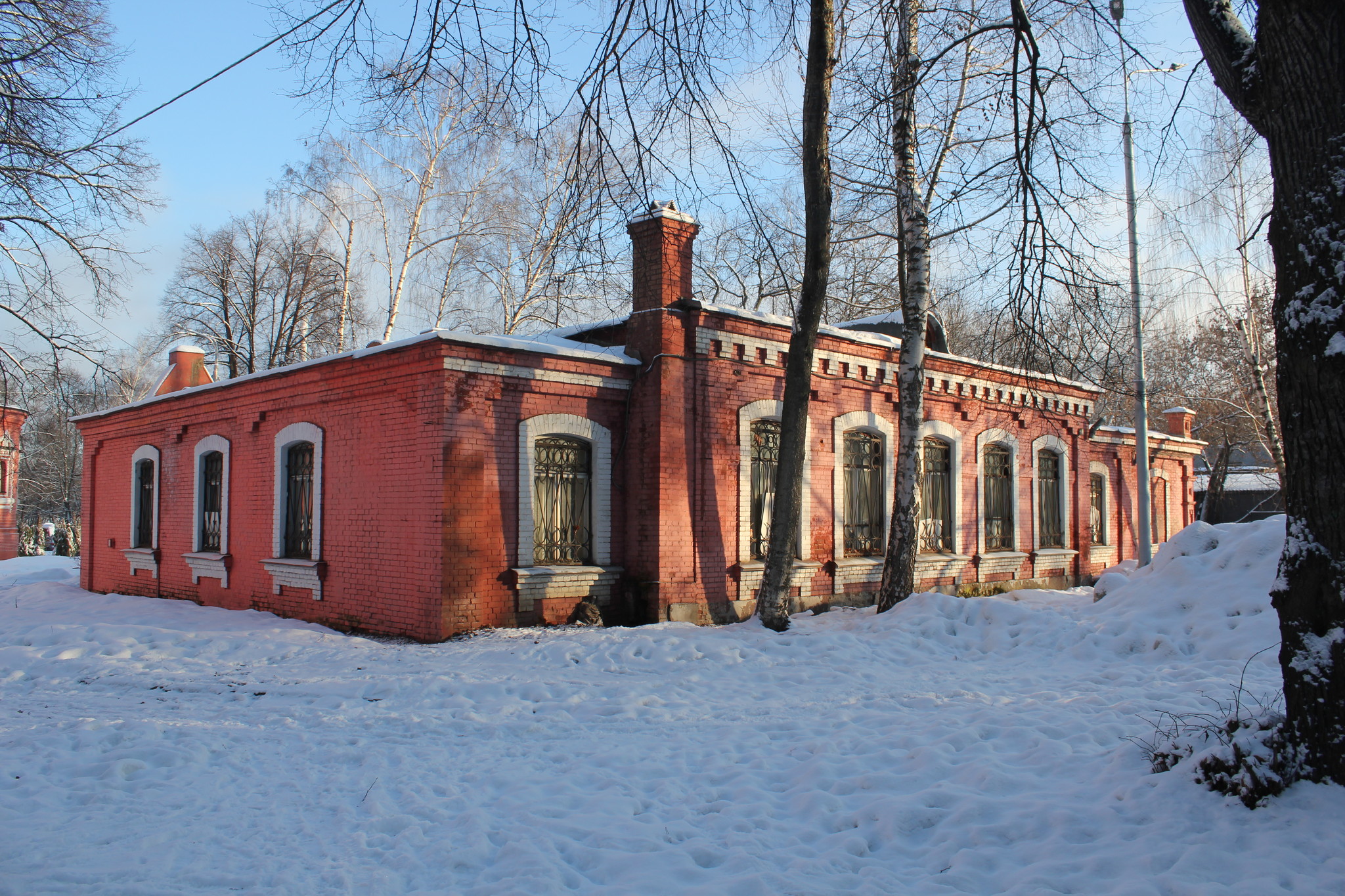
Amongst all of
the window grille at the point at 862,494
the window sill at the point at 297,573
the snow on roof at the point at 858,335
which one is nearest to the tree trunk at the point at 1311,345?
the snow on roof at the point at 858,335

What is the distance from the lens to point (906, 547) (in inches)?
419

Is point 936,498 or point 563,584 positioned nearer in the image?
point 563,584

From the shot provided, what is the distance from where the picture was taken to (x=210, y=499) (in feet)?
44.6

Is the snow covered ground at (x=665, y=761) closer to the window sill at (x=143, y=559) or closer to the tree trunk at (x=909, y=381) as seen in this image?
the tree trunk at (x=909, y=381)

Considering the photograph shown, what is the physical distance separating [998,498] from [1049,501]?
79.2 inches

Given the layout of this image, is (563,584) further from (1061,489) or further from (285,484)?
(1061,489)

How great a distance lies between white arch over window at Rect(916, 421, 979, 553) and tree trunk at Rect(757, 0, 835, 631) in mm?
5458

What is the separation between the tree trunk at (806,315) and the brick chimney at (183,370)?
15.1 m

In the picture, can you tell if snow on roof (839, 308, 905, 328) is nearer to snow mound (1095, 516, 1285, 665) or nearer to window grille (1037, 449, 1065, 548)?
window grille (1037, 449, 1065, 548)

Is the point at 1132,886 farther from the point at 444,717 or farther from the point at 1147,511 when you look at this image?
the point at 1147,511

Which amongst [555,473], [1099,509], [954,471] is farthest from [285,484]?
[1099,509]

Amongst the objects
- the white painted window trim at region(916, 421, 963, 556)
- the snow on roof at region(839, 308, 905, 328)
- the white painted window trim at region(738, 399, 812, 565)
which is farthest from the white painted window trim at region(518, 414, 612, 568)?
the snow on roof at region(839, 308, 905, 328)

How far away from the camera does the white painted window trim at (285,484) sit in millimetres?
11055

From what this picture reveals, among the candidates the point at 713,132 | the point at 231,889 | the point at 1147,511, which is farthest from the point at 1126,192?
the point at 231,889
